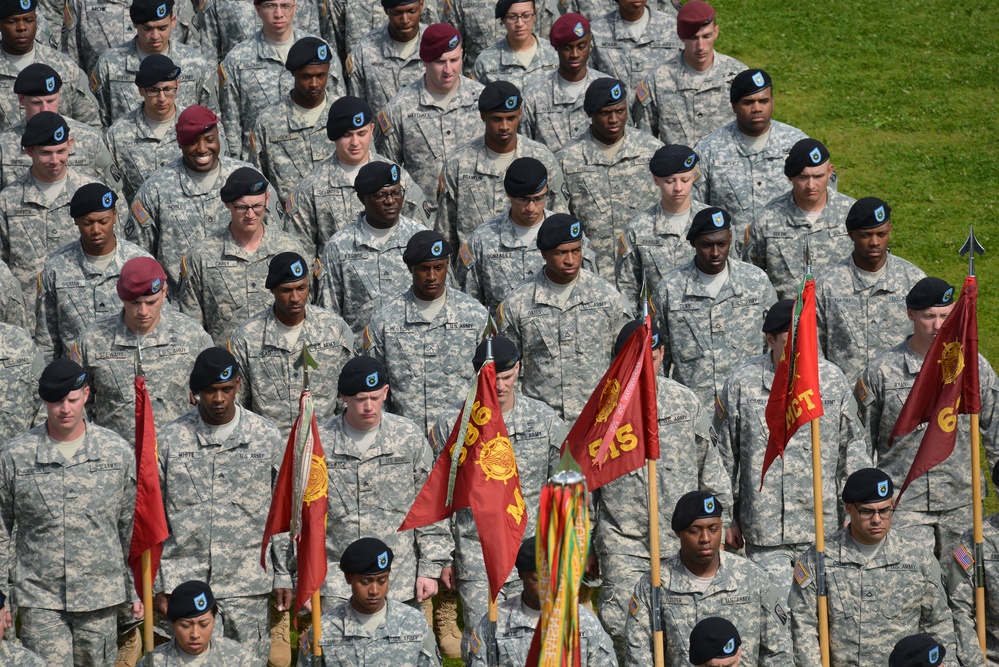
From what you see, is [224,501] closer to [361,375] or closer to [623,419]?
[361,375]

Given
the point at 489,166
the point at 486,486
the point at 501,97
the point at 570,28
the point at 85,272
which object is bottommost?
the point at 486,486

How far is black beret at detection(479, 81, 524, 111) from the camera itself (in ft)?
55.3

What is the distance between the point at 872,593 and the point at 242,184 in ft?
18.1

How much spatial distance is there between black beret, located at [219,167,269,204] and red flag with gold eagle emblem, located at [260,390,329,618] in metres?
3.30

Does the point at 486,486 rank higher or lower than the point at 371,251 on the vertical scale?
lower

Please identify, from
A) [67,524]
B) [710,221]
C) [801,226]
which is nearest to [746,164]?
[801,226]

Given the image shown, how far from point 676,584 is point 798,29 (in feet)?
42.8

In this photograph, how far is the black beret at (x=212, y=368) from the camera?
563 inches

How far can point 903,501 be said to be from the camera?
15.0m

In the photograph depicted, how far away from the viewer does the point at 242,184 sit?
52.5ft

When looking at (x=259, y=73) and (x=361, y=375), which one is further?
(x=259, y=73)

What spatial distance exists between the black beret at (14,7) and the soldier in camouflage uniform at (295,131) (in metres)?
2.36

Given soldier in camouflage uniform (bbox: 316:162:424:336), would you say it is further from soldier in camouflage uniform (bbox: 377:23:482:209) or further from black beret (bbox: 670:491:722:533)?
black beret (bbox: 670:491:722:533)

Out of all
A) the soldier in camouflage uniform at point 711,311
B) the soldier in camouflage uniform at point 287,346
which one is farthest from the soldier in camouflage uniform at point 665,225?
the soldier in camouflage uniform at point 287,346
